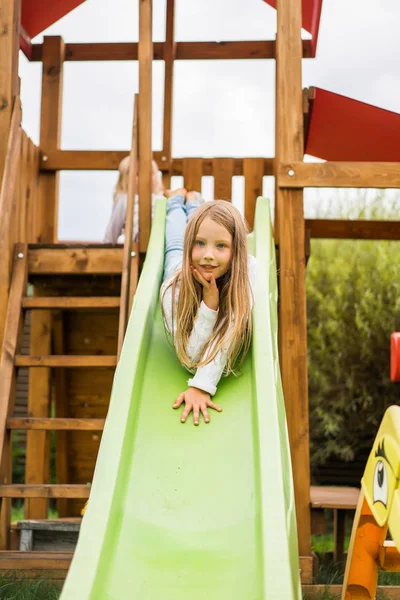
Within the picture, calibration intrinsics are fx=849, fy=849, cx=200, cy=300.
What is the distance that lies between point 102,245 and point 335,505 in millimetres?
2141

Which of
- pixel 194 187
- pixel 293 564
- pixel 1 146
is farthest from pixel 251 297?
pixel 194 187

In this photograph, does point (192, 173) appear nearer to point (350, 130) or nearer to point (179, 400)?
point (350, 130)

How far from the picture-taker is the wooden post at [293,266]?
4723 mm

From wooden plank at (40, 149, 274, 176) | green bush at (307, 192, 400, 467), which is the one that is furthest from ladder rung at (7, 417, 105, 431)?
green bush at (307, 192, 400, 467)

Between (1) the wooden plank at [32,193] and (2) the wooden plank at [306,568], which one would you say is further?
(1) the wooden plank at [32,193]

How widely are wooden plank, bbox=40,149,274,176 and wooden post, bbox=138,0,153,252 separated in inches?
72.2

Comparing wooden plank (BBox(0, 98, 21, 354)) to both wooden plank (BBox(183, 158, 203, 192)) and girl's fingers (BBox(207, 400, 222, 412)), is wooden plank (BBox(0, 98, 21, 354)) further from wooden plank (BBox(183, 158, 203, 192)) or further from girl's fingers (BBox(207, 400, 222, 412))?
wooden plank (BBox(183, 158, 203, 192))

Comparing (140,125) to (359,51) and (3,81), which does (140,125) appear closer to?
(3,81)

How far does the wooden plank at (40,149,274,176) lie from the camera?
682 cm

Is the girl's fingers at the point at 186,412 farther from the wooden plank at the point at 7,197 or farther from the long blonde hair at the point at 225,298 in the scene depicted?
the wooden plank at the point at 7,197

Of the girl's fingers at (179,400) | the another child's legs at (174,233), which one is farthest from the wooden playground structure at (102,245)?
the girl's fingers at (179,400)

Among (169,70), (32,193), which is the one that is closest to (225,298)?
(32,193)

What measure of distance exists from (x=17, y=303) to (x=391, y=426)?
301 centimetres

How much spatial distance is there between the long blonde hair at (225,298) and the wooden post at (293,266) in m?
0.92
